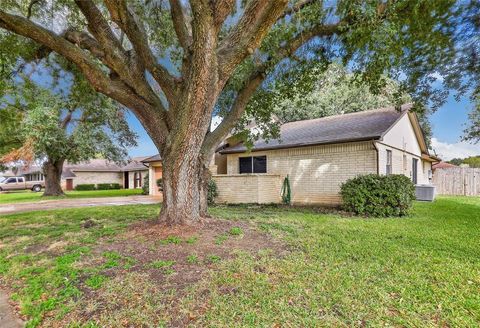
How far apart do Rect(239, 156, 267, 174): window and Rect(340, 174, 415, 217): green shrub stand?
5287mm

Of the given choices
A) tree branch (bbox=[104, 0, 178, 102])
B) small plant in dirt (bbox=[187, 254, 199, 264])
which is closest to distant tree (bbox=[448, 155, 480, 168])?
tree branch (bbox=[104, 0, 178, 102])

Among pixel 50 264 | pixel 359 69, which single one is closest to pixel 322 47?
pixel 359 69

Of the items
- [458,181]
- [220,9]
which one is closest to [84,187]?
[220,9]

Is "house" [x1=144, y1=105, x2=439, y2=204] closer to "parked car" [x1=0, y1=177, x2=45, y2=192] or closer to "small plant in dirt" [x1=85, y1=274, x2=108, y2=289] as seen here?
"small plant in dirt" [x1=85, y1=274, x2=108, y2=289]

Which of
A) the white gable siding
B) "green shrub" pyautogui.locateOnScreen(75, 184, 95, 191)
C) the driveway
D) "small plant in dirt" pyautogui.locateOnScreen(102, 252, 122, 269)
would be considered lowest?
"green shrub" pyautogui.locateOnScreen(75, 184, 95, 191)

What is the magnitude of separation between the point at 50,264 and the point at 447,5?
34.4 feet

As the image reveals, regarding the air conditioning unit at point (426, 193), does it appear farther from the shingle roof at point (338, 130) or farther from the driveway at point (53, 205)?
the driveway at point (53, 205)

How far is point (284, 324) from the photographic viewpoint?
8.70ft

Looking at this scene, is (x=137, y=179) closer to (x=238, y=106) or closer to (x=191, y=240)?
(x=238, y=106)

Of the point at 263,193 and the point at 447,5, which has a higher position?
the point at 447,5

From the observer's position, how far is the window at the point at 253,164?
46.3ft

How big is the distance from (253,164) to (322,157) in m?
3.82

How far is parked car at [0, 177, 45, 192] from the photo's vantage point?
1231 inches

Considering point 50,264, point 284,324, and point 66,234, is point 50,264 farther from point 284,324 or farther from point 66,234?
point 284,324
